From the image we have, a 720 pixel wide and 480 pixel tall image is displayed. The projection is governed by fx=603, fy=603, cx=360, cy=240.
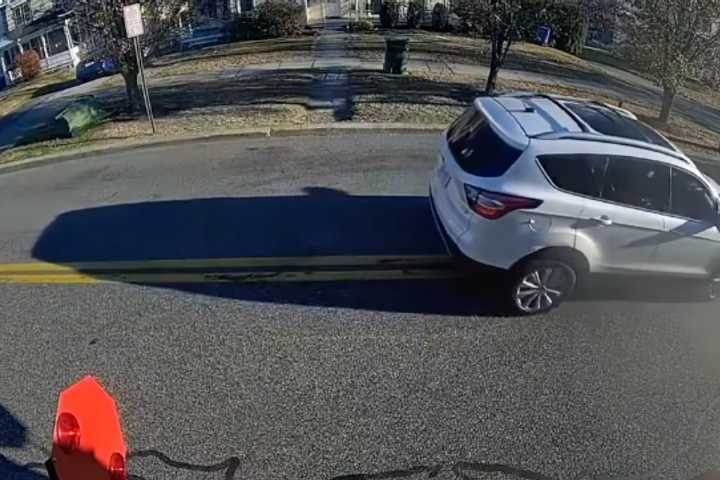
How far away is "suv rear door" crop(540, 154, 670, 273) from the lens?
16.4 ft

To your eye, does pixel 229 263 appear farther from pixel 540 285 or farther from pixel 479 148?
pixel 540 285

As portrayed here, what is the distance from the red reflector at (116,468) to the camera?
116 inches

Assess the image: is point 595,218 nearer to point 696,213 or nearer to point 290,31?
point 696,213

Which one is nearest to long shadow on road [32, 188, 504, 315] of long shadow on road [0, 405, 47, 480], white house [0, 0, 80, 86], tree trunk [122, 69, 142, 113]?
long shadow on road [0, 405, 47, 480]

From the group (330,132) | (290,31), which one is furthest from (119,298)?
(290,31)

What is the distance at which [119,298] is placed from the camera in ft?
18.3

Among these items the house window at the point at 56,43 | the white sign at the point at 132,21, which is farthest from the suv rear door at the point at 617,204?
the house window at the point at 56,43

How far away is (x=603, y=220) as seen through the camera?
5.04m

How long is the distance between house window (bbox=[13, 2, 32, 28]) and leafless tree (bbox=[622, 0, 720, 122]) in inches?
1401

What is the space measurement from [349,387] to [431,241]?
2508 millimetres

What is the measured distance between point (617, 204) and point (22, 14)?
41.4 m

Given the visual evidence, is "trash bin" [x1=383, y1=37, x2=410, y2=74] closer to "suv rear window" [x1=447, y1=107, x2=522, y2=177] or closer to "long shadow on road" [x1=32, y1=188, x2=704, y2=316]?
"long shadow on road" [x1=32, y1=188, x2=704, y2=316]


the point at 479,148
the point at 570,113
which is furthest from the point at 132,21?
the point at 570,113

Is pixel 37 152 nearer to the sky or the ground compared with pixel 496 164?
nearer to the ground
